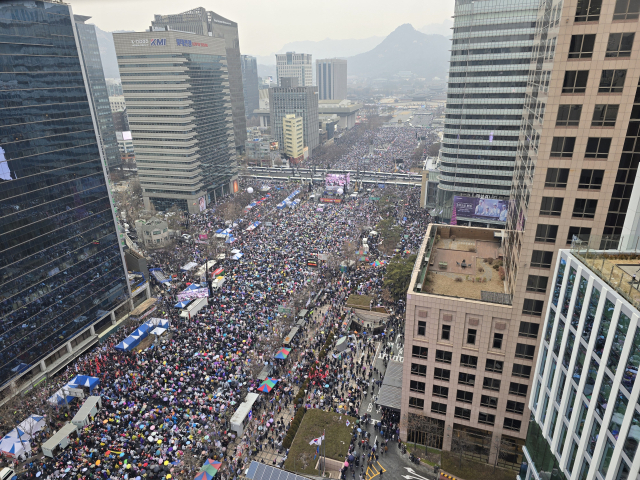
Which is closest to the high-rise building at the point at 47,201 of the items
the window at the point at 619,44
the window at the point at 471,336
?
the window at the point at 471,336

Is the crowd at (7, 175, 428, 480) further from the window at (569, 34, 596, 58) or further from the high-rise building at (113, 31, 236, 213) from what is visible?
the window at (569, 34, 596, 58)

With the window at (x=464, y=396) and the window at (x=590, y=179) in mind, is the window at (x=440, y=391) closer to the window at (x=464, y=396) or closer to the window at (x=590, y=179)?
the window at (x=464, y=396)

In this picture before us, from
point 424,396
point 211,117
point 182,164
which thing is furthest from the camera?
point 211,117

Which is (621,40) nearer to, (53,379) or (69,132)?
(69,132)

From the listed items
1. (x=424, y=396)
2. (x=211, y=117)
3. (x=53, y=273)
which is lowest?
(x=424, y=396)

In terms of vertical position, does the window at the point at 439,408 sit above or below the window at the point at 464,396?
below

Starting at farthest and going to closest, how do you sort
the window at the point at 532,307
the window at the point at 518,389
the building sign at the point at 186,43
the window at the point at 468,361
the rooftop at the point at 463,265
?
the building sign at the point at 186,43 < the rooftop at the point at 463,265 < the window at the point at 468,361 < the window at the point at 518,389 < the window at the point at 532,307

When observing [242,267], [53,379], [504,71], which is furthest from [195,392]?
[504,71]

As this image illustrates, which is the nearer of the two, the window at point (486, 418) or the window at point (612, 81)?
the window at point (612, 81)
